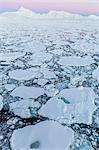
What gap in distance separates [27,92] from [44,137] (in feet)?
2.36

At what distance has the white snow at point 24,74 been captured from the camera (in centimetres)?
273

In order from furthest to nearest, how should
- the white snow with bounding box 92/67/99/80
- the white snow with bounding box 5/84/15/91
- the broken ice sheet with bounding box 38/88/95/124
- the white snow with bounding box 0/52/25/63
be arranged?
the white snow with bounding box 0/52/25/63 → the white snow with bounding box 92/67/99/80 → the white snow with bounding box 5/84/15/91 → the broken ice sheet with bounding box 38/88/95/124

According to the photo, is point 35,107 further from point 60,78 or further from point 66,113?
point 60,78

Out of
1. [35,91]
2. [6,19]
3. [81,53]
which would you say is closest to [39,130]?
[35,91]

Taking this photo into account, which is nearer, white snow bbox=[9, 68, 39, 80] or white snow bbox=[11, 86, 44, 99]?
white snow bbox=[11, 86, 44, 99]

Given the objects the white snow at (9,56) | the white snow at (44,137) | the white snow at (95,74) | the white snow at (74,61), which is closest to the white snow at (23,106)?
the white snow at (44,137)

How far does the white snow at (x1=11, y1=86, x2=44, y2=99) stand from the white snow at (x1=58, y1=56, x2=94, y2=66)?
0.81 metres

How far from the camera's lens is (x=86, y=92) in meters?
2.32

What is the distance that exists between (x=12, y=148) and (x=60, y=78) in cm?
122

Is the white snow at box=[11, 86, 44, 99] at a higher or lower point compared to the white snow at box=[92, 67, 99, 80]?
higher

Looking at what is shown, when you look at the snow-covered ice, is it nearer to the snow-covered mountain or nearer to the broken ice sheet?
the broken ice sheet

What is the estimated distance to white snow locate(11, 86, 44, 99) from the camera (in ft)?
7.55

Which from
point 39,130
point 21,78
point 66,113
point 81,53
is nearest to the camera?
point 39,130

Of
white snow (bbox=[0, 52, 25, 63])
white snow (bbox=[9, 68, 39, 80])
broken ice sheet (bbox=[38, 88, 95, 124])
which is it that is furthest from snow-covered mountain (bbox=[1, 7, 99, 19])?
broken ice sheet (bbox=[38, 88, 95, 124])
